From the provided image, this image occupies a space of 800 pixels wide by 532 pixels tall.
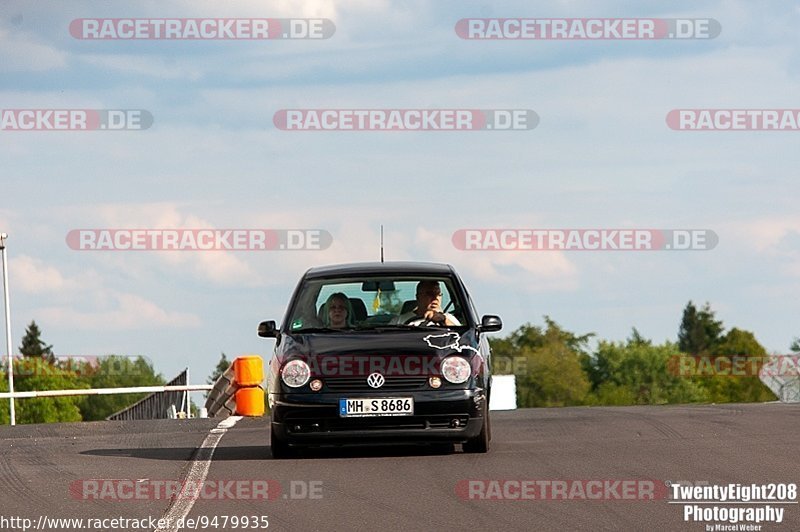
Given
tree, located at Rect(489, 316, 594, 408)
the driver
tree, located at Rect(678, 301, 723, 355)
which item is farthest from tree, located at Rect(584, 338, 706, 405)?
the driver

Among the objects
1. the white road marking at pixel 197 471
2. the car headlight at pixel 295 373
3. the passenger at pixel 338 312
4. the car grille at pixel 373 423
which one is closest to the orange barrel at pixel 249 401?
the white road marking at pixel 197 471

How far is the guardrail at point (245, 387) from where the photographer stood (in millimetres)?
23188

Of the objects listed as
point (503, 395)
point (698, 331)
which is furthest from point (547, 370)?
point (503, 395)

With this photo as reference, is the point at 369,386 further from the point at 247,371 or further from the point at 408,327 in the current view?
the point at 247,371

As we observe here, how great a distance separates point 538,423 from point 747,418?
248 cm

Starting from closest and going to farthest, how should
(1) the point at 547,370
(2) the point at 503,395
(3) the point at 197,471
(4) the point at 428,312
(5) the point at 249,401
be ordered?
(3) the point at 197,471 < (4) the point at 428,312 < (5) the point at 249,401 < (2) the point at 503,395 < (1) the point at 547,370

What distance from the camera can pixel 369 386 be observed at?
1312 centimetres

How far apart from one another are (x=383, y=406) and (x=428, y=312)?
135cm

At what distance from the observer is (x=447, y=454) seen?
44.6 feet

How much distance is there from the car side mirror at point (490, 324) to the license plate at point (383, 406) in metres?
1.27

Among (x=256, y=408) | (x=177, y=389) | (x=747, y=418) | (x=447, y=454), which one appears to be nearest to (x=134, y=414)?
(x=177, y=389)

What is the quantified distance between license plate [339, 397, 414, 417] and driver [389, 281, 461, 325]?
108 cm

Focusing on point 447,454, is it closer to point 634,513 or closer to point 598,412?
point 634,513

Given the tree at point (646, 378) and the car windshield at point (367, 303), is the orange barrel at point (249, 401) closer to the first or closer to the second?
the car windshield at point (367, 303)
